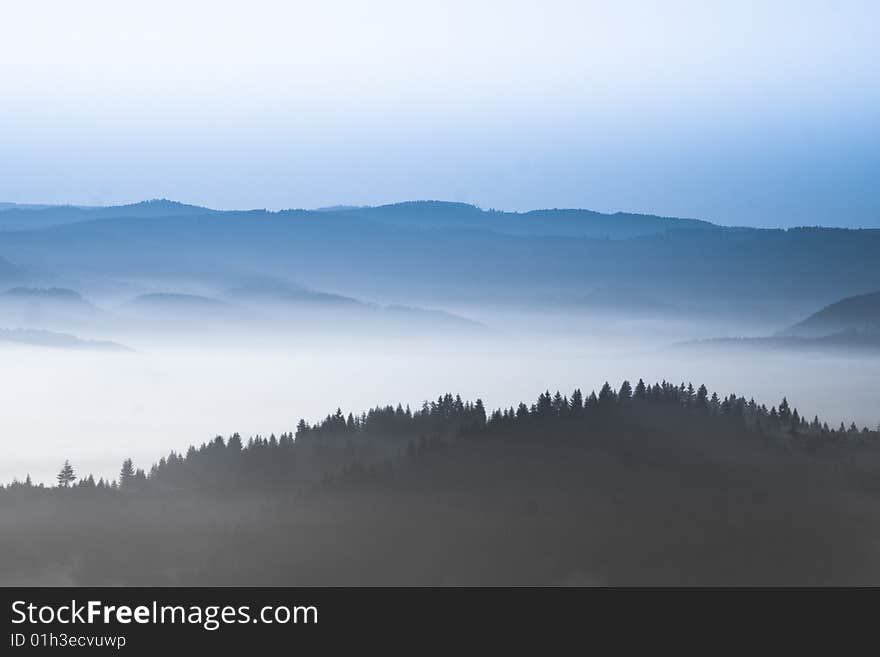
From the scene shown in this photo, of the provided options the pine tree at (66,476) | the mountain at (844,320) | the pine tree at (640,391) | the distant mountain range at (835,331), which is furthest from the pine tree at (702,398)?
the mountain at (844,320)

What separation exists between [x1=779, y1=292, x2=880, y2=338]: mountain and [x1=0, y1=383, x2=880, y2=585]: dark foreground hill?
195 ft

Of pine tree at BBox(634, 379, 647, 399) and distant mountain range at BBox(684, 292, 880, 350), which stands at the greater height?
distant mountain range at BBox(684, 292, 880, 350)

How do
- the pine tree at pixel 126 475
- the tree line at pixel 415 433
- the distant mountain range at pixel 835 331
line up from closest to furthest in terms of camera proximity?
the pine tree at pixel 126 475
the tree line at pixel 415 433
the distant mountain range at pixel 835 331

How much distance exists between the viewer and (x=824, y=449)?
269ft

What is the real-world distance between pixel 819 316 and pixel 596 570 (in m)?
102

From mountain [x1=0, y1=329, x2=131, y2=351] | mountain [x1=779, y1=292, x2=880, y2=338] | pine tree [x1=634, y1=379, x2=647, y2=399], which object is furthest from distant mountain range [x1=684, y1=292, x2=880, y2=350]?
mountain [x1=0, y1=329, x2=131, y2=351]

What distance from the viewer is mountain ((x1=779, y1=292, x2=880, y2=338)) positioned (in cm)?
14200

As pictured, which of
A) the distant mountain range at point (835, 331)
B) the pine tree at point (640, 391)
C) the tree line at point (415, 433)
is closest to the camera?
the tree line at point (415, 433)

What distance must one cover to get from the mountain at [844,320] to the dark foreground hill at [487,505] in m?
59.5

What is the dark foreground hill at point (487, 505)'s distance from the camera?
65.7m

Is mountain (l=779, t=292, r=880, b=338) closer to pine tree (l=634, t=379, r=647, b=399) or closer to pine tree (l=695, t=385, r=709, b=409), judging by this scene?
pine tree (l=634, t=379, r=647, b=399)

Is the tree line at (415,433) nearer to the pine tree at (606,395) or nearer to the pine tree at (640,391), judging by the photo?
the pine tree at (606,395)

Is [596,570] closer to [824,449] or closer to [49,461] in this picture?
[824,449]
